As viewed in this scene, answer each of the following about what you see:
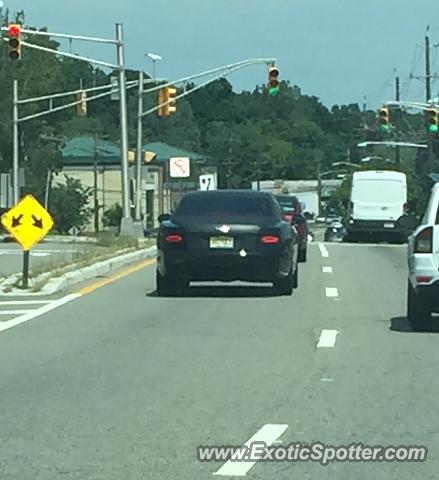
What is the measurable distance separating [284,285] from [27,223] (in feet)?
14.2

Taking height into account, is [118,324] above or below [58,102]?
below

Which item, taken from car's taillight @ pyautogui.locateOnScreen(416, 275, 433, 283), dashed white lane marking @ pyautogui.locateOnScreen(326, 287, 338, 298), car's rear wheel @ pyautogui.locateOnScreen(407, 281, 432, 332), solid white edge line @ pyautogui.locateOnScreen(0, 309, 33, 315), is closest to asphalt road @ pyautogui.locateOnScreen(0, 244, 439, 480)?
solid white edge line @ pyautogui.locateOnScreen(0, 309, 33, 315)

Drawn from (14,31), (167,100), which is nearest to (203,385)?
(14,31)

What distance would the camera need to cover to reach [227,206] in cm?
2227

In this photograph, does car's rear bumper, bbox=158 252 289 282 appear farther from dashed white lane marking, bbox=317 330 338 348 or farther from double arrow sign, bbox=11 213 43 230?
dashed white lane marking, bbox=317 330 338 348

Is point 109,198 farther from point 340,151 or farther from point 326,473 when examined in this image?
point 326,473

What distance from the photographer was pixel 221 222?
70.8ft

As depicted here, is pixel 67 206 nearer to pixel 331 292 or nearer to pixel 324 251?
pixel 324 251

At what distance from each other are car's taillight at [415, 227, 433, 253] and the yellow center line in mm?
7924

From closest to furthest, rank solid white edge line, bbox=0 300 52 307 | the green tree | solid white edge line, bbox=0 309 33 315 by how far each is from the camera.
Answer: solid white edge line, bbox=0 309 33 315 < solid white edge line, bbox=0 300 52 307 < the green tree

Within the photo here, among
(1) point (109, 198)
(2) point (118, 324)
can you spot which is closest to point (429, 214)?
(2) point (118, 324)

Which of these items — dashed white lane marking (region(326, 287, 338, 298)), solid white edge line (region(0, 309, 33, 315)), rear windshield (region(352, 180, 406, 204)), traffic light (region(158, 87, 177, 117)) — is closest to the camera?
solid white edge line (region(0, 309, 33, 315))

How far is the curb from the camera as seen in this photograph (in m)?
22.8

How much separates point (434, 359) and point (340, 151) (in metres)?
186
